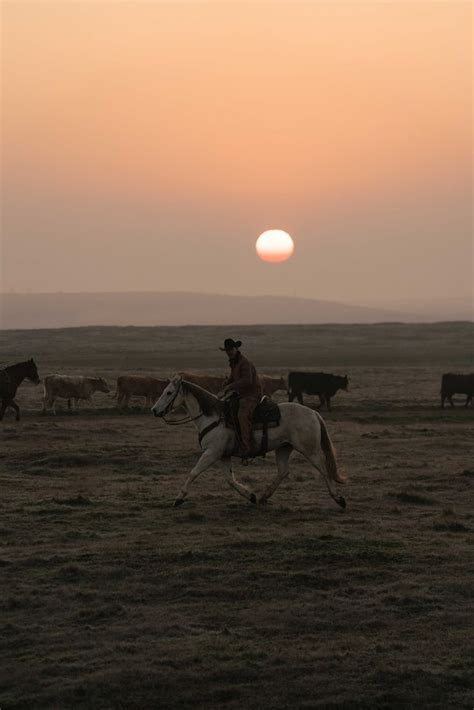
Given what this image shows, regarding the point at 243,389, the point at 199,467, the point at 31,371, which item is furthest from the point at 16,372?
the point at 243,389

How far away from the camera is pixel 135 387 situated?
3256 centimetres

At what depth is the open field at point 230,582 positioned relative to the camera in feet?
25.6

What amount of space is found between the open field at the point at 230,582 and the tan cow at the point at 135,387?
30.9ft

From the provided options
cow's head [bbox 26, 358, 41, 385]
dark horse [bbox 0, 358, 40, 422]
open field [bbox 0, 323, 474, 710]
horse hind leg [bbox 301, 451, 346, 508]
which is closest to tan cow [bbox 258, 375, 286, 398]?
cow's head [bbox 26, 358, 41, 385]

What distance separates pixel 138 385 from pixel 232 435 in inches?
712

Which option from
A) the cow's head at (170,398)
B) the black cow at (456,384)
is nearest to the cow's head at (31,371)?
the black cow at (456,384)

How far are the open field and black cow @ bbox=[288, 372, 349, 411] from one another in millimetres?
10736

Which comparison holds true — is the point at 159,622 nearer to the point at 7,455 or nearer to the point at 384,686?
the point at 384,686

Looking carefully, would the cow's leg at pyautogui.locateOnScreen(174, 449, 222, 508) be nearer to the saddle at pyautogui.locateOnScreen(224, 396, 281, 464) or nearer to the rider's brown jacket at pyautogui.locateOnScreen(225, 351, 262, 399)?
the saddle at pyautogui.locateOnScreen(224, 396, 281, 464)

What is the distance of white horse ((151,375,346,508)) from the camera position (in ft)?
48.3

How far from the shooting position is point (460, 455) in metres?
21.6

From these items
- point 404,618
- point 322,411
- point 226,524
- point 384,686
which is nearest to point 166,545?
point 226,524

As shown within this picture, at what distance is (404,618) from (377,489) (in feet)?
24.3

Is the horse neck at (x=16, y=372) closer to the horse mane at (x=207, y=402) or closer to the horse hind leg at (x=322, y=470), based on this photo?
the horse mane at (x=207, y=402)
